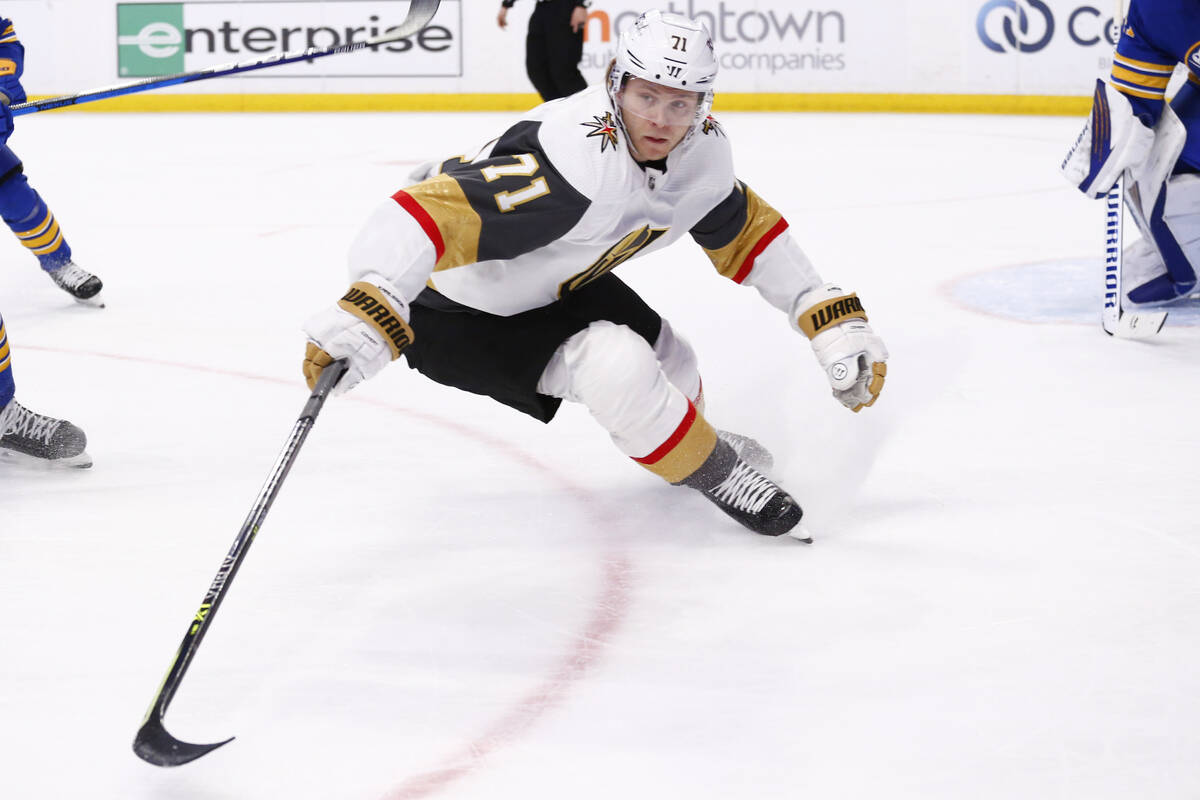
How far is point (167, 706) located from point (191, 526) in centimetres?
70

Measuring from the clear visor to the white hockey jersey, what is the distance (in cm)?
4

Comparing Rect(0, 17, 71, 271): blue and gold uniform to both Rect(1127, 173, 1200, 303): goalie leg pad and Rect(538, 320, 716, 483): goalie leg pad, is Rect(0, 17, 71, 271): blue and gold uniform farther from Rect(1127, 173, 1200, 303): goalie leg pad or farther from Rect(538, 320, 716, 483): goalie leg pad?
Rect(1127, 173, 1200, 303): goalie leg pad

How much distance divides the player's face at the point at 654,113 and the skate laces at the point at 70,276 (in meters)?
2.07

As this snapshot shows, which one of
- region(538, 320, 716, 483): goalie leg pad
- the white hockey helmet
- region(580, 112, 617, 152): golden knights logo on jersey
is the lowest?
region(538, 320, 716, 483): goalie leg pad

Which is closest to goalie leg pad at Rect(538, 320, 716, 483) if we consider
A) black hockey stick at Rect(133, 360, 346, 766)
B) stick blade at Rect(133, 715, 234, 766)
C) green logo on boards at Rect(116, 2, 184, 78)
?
black hockey stick at Rect(133, 360, 346, 766)

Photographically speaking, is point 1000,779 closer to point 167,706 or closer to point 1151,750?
point 1151,750

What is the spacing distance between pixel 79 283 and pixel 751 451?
6.42ft

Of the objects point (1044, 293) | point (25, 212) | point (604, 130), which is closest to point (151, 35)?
point (25, 212)

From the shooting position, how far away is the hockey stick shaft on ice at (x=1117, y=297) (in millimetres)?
2908

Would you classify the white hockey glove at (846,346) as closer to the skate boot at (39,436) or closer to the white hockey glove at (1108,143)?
the skate boot at (39,436)

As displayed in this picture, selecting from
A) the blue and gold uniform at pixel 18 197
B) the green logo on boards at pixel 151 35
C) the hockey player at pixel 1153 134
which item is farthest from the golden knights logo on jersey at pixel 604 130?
the green logo on boards at pixel 151 35

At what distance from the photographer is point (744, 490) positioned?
5.95 ft

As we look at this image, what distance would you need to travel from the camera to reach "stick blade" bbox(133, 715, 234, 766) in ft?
3.92

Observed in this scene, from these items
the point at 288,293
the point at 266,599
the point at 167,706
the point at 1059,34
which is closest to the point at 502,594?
the point at 266,599
